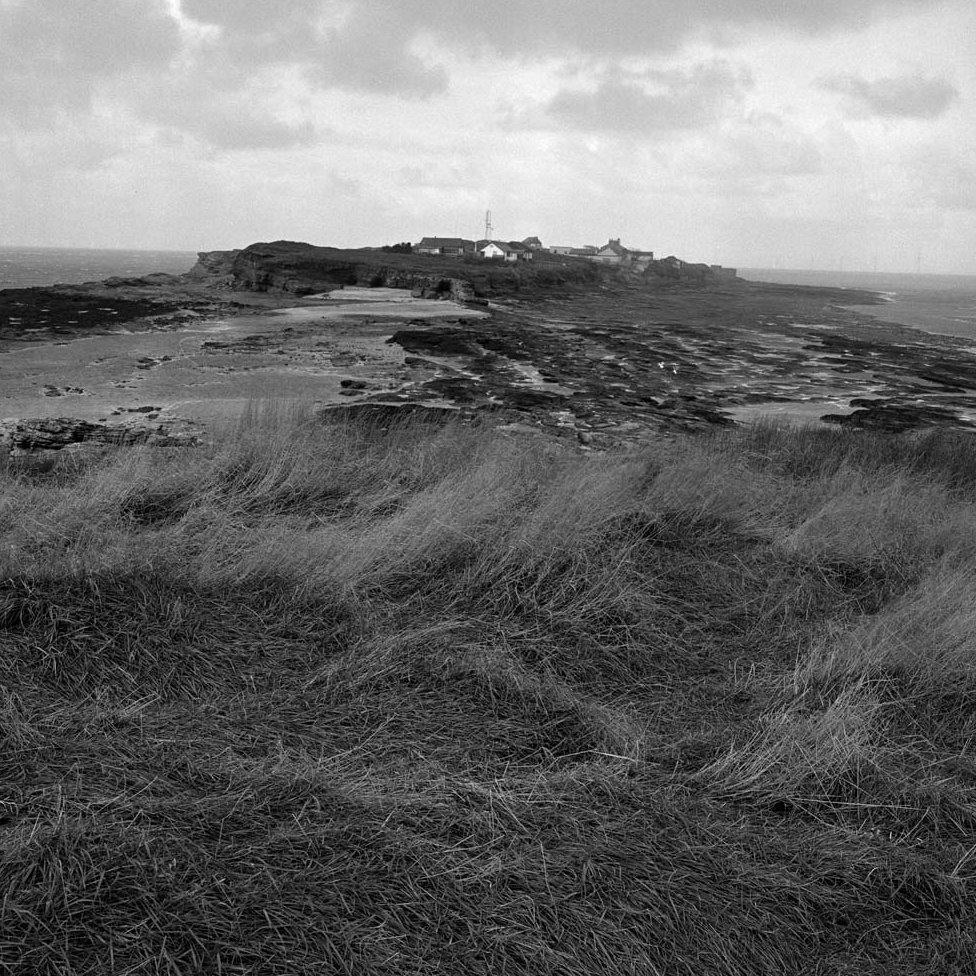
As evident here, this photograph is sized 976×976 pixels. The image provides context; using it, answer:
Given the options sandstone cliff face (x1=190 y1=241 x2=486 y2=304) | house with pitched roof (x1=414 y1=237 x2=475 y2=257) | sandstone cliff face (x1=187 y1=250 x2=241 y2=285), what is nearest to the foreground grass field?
sandstone cliff face (x1=190 y1=241 x2=486 y2=304)

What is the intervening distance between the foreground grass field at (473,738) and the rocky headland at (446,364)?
8.93 metres

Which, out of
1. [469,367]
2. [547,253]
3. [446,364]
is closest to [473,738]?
[469,367]

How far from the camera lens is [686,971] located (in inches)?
88.0

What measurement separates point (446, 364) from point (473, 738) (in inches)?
806

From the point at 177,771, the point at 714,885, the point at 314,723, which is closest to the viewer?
the point at 714,885

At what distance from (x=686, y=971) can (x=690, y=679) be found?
1.68 metres

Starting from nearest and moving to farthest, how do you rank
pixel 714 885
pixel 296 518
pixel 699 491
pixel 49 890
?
1. pixel 49 890
2. pixel 714 885
3. pixel 296 518
4. pixel 699 491

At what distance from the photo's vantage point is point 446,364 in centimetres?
2309

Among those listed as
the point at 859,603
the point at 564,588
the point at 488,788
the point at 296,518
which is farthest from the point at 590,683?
the point at 296,518

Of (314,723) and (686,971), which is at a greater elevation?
(314,723)

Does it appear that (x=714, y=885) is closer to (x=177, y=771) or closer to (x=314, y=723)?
(x=314, y=723)

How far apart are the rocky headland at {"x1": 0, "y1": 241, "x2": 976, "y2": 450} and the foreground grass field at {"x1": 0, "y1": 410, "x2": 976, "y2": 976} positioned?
8.93 m

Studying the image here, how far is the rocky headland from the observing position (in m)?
16.4

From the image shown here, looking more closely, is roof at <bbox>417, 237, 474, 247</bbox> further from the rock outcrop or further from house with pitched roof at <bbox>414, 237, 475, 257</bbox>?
the rock outcrop
